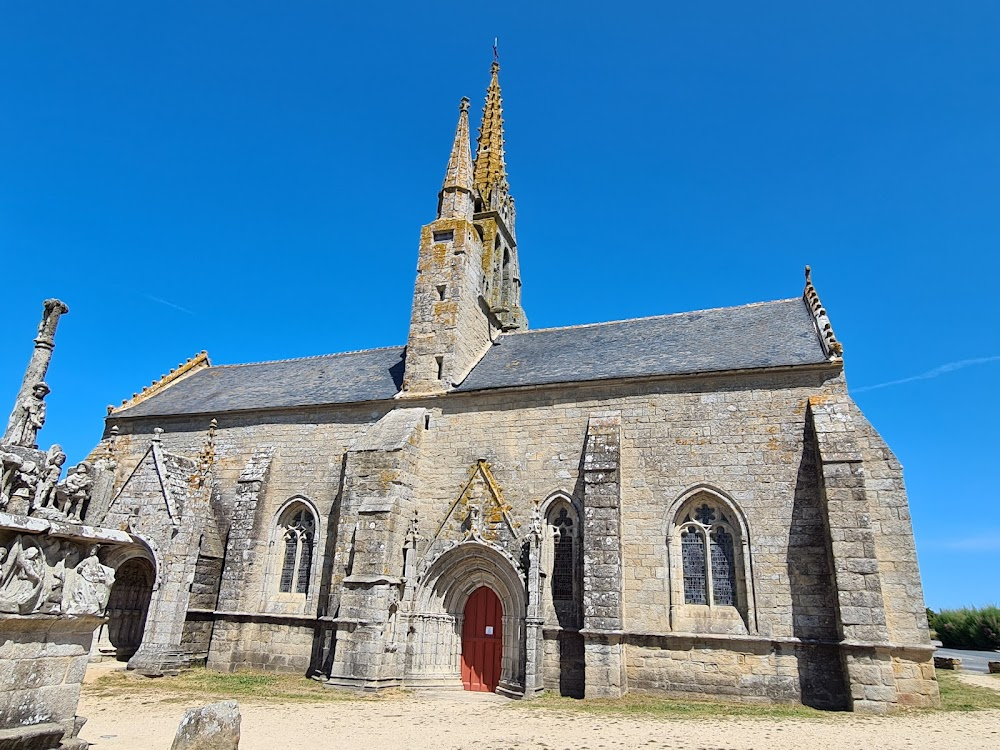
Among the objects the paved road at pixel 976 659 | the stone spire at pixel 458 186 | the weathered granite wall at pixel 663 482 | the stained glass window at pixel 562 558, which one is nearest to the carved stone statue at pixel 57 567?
the weathered granite wall at pixel 663 482

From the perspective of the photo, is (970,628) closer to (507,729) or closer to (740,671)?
(740,671)

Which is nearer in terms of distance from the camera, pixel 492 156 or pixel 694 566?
pixel 694 566

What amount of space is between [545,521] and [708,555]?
145 inches

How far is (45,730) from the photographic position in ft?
19.3

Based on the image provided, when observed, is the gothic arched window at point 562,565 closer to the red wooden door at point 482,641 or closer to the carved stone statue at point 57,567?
the red wooden door at point 482,641

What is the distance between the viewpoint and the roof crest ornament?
1395 centimetres

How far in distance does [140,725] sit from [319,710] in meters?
2.92

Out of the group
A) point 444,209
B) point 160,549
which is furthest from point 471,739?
point 444,209

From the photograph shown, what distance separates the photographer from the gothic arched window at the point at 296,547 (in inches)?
676

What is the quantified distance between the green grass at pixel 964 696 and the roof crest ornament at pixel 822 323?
6.91 meters

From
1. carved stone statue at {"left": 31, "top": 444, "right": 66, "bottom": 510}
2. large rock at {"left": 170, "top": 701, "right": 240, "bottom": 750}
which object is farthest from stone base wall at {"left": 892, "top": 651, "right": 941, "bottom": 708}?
carved stone statue at {"left": 31, "top": 444, "right": 66, "bottom": 510}

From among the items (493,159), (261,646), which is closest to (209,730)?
(261,646)

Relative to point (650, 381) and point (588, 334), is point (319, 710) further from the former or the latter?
point (588, 334)

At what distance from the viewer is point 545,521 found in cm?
1499
